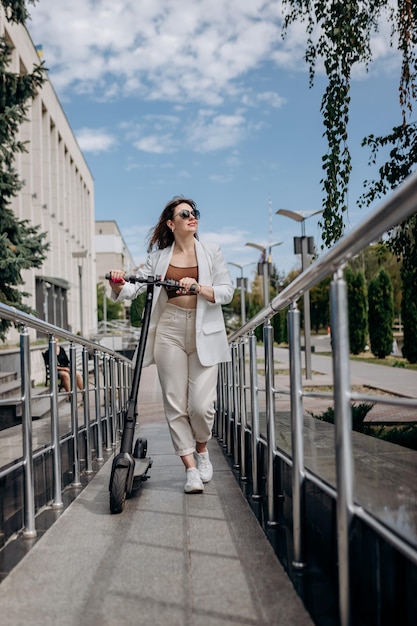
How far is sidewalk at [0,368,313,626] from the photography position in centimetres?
240

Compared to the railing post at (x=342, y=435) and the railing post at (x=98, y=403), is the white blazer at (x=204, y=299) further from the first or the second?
the railing post at (x=342, y=435)

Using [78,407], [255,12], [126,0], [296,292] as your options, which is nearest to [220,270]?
[78,407]


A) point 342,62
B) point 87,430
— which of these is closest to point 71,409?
point 87,430

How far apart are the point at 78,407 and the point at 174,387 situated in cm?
80

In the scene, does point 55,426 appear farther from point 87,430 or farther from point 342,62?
point 342,62

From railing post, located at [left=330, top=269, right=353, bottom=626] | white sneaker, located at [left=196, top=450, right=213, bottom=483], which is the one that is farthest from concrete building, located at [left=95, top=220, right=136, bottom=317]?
railing post, located at [left=330, top=269, right=353, bottom=626]

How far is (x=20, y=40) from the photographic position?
23500 millimetres

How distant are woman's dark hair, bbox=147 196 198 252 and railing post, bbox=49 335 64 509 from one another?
1039mm

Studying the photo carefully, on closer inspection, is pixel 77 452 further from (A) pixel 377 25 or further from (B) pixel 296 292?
(A) pixel 377 25

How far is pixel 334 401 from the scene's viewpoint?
2240 millimetres

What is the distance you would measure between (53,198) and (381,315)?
1575 centimetres

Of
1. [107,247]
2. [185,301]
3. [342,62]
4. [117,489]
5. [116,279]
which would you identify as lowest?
[117,489]

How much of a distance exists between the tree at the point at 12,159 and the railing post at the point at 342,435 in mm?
9335

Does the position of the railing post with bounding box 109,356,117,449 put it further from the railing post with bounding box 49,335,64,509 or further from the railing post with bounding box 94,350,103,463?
the railing post with bounding box 49,335,64,509
